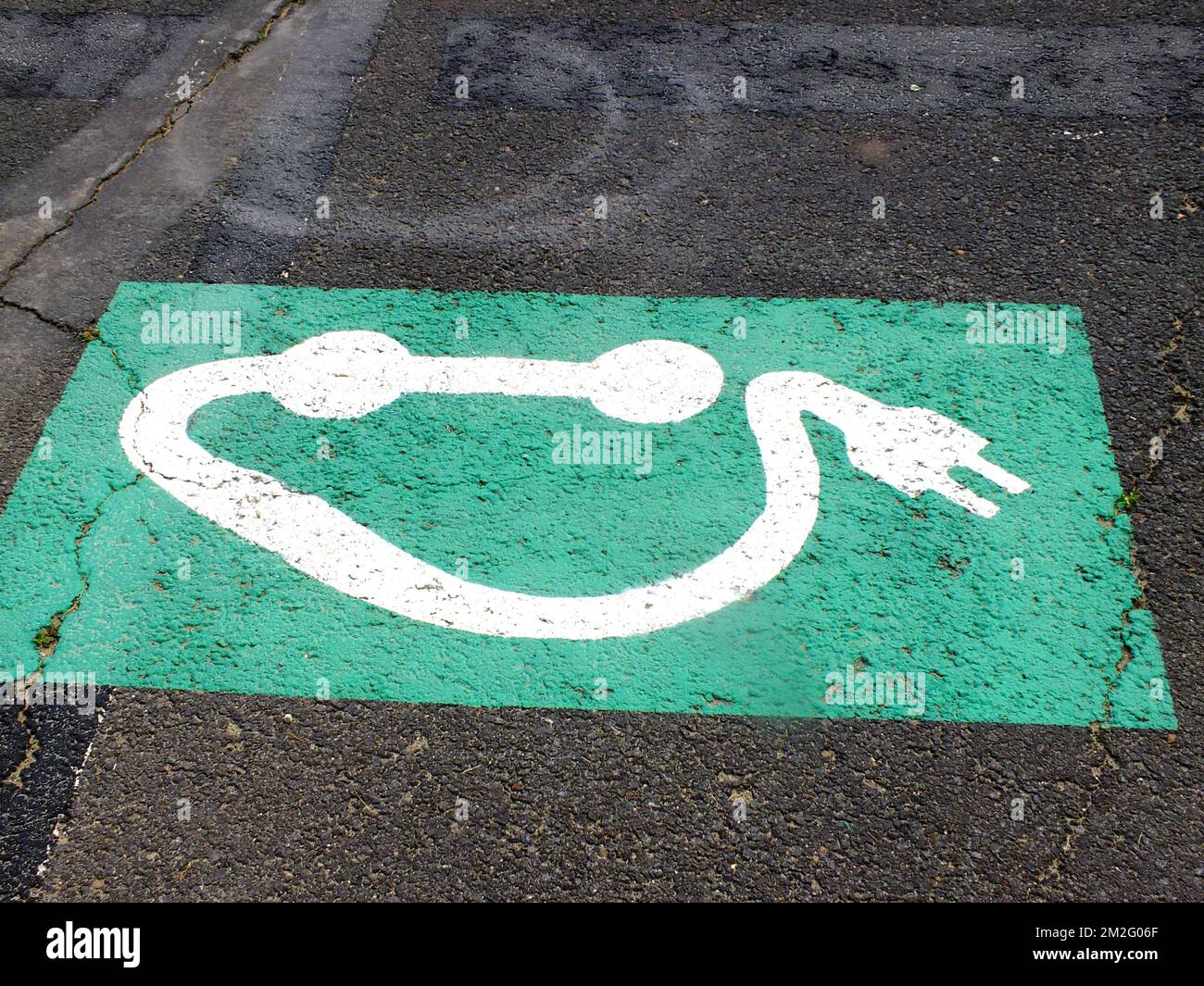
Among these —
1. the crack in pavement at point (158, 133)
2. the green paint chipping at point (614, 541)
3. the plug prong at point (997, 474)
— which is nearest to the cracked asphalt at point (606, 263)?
the crack in pavement at point (158, 133)

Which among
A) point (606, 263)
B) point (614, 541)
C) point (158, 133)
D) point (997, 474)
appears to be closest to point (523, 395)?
point (614, 541)

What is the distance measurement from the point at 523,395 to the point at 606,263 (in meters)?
1.08

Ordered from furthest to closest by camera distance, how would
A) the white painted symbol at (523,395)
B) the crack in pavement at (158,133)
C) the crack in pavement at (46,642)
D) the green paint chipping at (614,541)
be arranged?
1. the crack in pavement at (158,133)
2. the white painted symbol at (523,395)
3. the green paint chipping at (614,541)
4. the crack in pavement at (46,642)

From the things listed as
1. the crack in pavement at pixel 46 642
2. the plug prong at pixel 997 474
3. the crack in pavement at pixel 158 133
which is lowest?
the crack in pavement at pixel 46 642

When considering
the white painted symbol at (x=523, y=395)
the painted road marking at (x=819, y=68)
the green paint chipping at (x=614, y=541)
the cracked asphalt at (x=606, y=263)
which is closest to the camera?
the cracked asphalt at (x=606, y=263)

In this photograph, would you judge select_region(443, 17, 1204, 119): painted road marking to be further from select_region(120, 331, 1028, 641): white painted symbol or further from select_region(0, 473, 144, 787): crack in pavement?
select_region(0, 473, 144, 787): crack in pavement

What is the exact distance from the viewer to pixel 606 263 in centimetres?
520

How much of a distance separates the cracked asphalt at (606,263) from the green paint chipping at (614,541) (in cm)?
13

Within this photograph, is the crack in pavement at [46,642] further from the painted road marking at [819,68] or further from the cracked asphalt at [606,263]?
the painted road marking at [819,68]

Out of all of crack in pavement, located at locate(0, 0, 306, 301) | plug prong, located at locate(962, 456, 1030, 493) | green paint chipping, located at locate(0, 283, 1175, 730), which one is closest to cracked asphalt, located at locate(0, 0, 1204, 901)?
crack in pavement, located at locate(0, 0, 306, 301)

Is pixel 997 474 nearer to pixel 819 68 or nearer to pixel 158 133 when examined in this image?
pixel 819 68

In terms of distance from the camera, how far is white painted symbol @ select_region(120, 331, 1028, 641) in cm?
374

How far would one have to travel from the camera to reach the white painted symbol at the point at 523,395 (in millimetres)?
3740

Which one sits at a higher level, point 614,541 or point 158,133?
point 158,133
